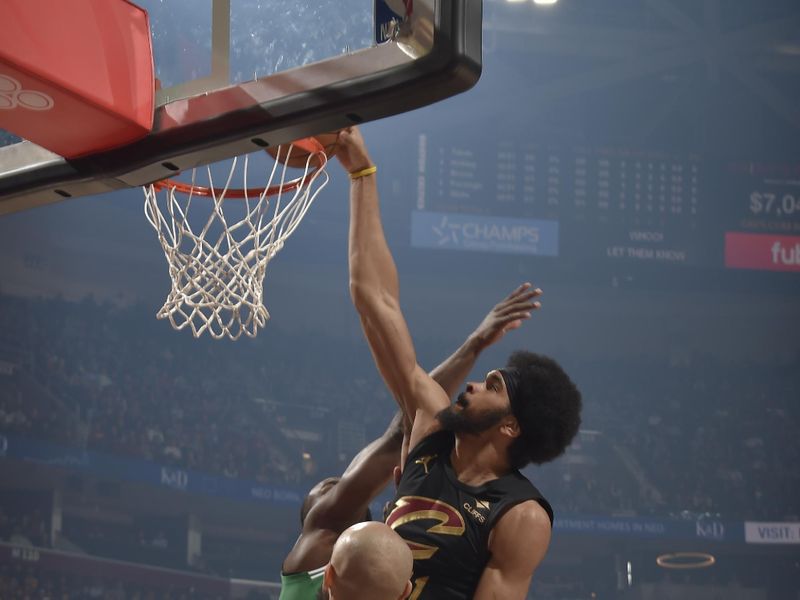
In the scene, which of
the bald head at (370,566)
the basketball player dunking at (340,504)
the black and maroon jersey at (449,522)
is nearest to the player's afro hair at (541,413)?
the black and maroon jersey at (449,522)

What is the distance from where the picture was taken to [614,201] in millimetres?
12172

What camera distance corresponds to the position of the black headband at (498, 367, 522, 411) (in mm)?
2629

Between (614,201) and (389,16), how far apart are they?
10.4m

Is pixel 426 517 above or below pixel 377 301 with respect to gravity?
below

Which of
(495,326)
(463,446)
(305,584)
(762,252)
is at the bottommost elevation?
(305,584)

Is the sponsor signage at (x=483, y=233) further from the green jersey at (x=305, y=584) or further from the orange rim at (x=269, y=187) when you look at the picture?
the orange rim at (x=269, y=187)

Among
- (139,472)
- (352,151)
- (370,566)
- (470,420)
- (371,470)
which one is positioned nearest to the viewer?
(370,566)

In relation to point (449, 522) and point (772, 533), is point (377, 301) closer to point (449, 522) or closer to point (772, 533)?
point (449, 522)

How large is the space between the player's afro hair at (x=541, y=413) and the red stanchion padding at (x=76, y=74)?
1168mm

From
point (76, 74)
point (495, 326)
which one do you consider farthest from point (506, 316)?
point (76, 74)

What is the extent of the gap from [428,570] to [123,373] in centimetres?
917

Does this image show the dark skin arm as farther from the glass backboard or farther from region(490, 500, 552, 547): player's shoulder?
the glass backboard

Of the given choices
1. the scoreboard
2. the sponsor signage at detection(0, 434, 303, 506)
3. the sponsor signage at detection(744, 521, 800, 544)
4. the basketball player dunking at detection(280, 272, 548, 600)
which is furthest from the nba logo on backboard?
the sponsor signage at detection(744, 521, 800, 544)

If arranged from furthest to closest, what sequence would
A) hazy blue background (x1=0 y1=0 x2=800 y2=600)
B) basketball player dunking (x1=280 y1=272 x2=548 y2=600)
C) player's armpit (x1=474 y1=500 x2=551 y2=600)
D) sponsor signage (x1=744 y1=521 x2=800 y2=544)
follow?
sponsor signage (x1=744 y1=521 x2=800 y2=544), hazy blue background (x1=0 y1=0 x2=800 y2=600), basketball player dunking (x1=280 y1=272 x2=548 y2=600), player's armpit (x1=474 y1=500 x2=551 y2=600)
